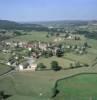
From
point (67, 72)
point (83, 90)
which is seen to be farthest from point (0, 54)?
point (83, 90)

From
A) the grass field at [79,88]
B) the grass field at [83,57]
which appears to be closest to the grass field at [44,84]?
the grass field at [79,88]

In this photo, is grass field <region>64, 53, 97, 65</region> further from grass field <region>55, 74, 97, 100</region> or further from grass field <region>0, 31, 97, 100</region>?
grass field <region>55, 74, 97, 100</region>

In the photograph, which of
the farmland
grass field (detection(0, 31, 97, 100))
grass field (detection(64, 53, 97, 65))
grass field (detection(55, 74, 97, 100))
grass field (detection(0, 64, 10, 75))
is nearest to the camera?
grass field (detection(55, 74, 97, 100))

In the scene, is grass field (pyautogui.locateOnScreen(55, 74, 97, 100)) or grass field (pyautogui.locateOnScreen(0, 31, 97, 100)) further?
grass field (pyautogui.locateOnScreen(0, 31, 97, 100))

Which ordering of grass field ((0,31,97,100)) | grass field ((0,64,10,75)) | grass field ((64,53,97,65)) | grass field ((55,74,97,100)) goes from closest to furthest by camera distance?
1. grass field ((55,74,97,100))
2. grass field ((0,31,97,100))
3. grass field ((0,64,10,75))
4. grass field ((64,53,97,65))

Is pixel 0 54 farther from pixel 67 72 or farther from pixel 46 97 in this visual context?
pixel 46 97

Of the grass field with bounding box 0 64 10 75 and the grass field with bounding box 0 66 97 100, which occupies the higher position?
the grass field with bounding box 0 66 97 100

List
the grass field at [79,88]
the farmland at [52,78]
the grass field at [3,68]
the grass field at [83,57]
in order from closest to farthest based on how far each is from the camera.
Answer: the grass field at [79,88]
the farmland at [52,78]
the grass field at [3,68]
the grass field at [83,57]

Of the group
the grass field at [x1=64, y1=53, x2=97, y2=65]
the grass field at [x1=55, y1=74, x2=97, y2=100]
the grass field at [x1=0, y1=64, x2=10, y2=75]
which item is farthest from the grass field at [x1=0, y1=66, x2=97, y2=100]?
the grass field at [x1=64, y1=53, x2=97, y2=65]

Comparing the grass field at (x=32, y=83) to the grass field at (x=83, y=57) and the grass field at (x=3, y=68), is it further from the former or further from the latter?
the grass field at (x=83, y=57)
